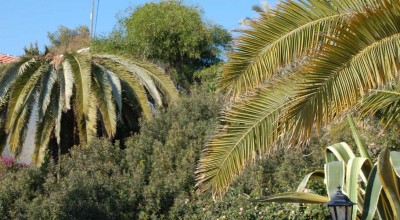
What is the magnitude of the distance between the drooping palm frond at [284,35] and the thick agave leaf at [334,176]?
1224 mm

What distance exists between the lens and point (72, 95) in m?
16.1

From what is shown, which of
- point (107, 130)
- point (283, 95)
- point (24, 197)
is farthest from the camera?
point (107, 130)

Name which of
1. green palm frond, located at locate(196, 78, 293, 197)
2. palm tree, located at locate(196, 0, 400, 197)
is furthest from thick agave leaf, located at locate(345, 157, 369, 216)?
green palm frond, located at locate(196, 78, 293, 197)

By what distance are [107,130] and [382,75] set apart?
943 centimetres

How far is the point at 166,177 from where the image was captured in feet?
41.4

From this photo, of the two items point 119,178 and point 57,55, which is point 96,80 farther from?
point 119,178

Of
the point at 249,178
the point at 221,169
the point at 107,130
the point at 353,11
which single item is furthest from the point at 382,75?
the point at 107,130

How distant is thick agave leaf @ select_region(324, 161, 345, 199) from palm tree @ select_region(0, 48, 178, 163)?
26.2 feet

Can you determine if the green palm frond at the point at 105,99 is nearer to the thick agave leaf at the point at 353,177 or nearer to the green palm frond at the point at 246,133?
the green palm frond at the point at 246,133

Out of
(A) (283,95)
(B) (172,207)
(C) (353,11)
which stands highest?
(C) (353,11)

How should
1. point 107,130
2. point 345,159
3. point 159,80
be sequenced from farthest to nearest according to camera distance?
1. point 159,80
2. point 107,130
3. point 345,159

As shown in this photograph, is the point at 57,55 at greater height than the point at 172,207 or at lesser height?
greater

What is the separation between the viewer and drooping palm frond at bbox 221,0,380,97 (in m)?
6.90

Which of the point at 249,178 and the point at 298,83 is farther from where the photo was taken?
the point at 249,178
